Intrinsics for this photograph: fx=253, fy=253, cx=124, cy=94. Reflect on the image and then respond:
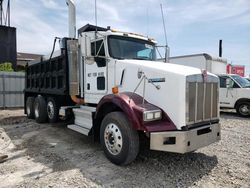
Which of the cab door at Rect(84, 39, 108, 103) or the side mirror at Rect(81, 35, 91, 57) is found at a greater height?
the side mirror at Rect(81, 35, 91, 57)

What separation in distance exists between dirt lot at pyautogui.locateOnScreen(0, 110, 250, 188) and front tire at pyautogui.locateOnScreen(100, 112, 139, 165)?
21 cm

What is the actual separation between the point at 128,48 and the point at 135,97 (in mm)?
1502

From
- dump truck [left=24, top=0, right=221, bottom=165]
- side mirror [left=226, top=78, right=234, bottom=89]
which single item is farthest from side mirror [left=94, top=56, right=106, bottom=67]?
side mirror [left=226, top=78, right=234, bottom=89]

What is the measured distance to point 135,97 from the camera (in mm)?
4648

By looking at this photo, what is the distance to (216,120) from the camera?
193 inches

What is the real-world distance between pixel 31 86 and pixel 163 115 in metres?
7.46

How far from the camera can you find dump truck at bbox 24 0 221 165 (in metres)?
4.17

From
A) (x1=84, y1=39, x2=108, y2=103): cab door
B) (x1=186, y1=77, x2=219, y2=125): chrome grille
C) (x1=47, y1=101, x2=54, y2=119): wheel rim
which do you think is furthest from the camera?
(x1=47, y1=101, x2=54, y2=119): wheel rim

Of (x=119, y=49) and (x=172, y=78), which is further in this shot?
(x=119, y=49)

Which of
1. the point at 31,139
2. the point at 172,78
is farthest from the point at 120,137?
the point at 31,139

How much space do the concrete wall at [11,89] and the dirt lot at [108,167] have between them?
29.3ft

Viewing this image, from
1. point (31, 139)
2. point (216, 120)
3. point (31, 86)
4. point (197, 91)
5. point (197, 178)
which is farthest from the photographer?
point (31, 86)

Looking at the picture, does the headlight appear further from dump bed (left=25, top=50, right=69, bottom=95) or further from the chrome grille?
dump bed (left=25, top=50, right=69, bottom=95)

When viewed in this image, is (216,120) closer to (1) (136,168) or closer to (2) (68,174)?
(1) (136,168)
